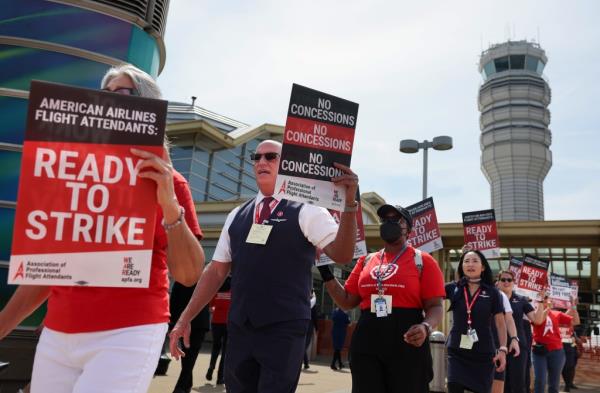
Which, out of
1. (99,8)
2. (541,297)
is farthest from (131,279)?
(541,297)

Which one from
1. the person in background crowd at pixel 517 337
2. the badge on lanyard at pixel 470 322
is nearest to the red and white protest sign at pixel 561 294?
the person in background crowd at pixel 517 337

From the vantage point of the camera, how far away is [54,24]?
239 inches

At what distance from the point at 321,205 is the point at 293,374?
3.08 feet

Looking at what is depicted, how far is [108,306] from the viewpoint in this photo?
6.94 feet

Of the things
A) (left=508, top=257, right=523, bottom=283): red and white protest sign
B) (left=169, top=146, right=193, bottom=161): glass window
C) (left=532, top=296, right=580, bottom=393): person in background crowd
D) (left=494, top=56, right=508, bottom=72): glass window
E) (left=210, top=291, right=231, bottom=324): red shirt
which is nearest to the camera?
(left=210, top=291, right=231, bottom=324): red shirt

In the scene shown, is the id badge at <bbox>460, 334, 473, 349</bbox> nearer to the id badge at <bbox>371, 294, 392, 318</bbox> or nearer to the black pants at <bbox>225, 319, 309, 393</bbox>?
the id badge at <bbox>371, 294, 392, 318</bbox>

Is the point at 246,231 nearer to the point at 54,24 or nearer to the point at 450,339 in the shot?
the point at 450,339

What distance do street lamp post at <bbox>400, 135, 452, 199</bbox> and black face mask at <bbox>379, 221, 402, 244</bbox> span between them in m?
11.2

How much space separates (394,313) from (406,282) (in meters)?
0.24

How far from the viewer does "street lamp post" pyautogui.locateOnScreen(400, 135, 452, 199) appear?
15743 millimetres

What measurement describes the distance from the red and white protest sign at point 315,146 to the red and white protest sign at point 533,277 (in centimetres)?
846

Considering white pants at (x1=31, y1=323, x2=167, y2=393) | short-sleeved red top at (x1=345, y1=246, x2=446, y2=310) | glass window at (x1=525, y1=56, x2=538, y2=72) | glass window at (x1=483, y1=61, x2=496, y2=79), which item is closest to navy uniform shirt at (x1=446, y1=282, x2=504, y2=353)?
short-sleeved red top at (x1=345, y1=246, x2=446, y2=310)

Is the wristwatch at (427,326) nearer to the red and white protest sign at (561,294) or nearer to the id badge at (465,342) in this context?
the id badge at (465,342)

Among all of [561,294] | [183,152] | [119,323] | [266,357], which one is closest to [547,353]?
[561,294]
